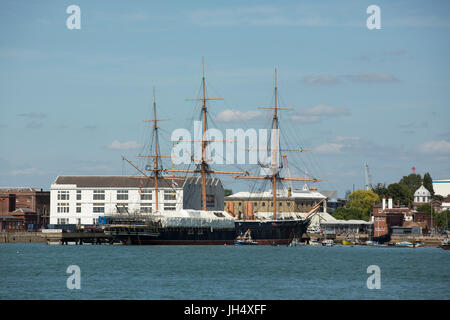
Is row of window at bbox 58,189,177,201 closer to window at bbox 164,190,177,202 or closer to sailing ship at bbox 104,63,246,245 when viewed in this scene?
window at bbox 164,190,177,202

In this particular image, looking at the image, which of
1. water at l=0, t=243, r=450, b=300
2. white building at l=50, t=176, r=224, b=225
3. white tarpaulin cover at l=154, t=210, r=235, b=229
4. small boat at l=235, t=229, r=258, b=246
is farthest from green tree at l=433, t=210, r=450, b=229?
water at l=0, t=243, r=450, b=300

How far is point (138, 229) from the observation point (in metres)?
124

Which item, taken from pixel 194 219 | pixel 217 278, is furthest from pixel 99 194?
pixel 217 278

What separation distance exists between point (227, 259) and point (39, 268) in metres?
22.6

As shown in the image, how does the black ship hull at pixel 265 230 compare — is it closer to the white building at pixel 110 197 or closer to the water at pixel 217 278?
the white building at pixel 110 197

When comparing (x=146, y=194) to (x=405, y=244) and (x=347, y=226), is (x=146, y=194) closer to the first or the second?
(x=347, y=226)

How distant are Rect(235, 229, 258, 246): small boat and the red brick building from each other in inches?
2579

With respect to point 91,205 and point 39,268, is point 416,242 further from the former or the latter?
point 39,268

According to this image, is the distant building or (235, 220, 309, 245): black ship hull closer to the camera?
(235, 220, 309, 245): black ship hull

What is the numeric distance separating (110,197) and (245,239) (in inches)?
1943

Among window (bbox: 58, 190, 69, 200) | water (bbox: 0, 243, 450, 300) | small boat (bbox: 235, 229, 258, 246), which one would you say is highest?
window (bbox: 58, 190, 69, 200)

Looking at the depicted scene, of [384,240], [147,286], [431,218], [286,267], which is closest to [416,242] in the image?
[384,240]

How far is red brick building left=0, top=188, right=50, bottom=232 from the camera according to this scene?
178250 mm

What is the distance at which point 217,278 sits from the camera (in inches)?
2493
